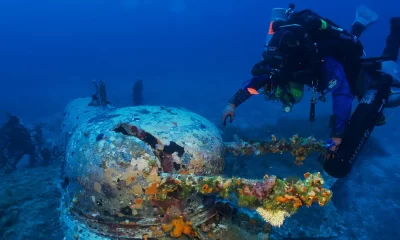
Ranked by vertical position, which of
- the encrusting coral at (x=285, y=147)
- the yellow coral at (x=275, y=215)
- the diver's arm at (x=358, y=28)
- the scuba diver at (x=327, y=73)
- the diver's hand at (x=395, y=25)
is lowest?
the encrusting coral at (x=285, y=147)

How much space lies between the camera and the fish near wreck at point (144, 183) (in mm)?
2996

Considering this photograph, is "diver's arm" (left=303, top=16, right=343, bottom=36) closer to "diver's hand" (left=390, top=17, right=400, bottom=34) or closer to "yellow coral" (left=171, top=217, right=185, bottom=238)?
"diver's hand" (left=390, top=17, right=400, bottom=34)

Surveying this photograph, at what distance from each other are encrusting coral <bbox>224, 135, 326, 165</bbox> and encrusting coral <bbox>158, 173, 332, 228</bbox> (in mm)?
1659

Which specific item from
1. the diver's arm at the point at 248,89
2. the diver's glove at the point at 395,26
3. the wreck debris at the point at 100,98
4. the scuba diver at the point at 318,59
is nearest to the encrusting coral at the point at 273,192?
the scuba diver at the point at 318,59

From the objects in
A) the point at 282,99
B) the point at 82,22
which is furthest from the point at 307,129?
the point at 82,22

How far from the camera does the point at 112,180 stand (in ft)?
9.86

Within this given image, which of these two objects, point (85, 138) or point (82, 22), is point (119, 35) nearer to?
point (82, 22)

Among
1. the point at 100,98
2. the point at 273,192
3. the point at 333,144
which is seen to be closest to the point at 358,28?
the point at 333,144

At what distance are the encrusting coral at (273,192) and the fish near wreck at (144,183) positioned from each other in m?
0.09

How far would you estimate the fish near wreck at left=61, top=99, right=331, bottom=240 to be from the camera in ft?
9.83

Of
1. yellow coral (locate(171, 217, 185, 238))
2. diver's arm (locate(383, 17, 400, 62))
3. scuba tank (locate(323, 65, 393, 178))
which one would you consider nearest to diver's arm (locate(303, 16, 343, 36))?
scuba tank (locate(323, 65, 393, 178))

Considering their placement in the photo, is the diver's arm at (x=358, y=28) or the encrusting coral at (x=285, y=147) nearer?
the encrusting coral at (x=285, y=147)

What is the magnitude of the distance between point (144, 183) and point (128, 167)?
25cm

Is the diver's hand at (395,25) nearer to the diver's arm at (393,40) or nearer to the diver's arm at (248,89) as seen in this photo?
the diver's arm at (393,40)
